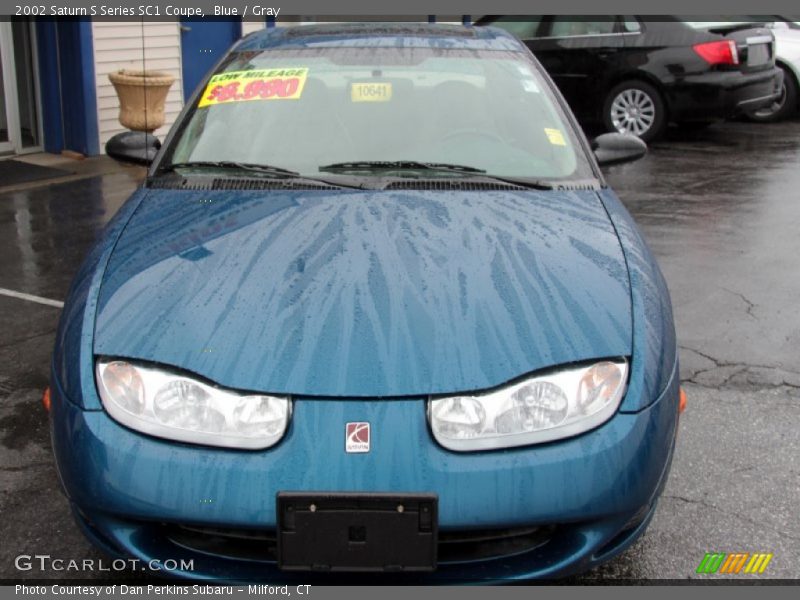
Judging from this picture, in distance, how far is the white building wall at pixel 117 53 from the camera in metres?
9.95

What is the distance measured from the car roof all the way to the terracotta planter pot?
5.35 metres

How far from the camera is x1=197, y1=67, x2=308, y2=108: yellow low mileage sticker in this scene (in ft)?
12.9

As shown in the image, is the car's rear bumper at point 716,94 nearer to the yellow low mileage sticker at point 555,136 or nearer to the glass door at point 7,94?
the glass door at point 7,94

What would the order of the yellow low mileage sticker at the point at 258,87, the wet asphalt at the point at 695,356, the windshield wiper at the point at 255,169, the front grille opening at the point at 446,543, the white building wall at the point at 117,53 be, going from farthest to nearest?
the white building wall at the point at 117,53
the yellow low mileage sticker at the point at 258,87
the windshield wiper at the point at 255,169
the wet asphalt at the point at 695,356
the front grille opening at the point at 446,543

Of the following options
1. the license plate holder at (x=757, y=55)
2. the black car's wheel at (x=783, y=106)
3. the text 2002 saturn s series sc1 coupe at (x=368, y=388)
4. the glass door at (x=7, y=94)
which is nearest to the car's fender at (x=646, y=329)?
the text 2002 saturn s series sc1 coupe at (x=368, y=388)

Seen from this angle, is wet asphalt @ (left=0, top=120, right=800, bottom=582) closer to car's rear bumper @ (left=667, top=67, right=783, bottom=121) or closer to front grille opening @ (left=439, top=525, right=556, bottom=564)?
front grille opening @ (left=439, top=525, right=556, bottom=564)

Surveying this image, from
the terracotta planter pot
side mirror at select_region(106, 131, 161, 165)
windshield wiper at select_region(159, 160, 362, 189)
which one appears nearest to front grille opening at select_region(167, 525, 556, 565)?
windshield wiper at select_region(159, 160, 362, 189)

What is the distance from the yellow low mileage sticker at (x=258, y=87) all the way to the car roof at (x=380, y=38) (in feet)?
0.78

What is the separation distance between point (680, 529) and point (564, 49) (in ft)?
29.8

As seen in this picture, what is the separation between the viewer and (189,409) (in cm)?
248

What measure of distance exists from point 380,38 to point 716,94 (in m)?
7.78

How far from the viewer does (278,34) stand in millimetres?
4457

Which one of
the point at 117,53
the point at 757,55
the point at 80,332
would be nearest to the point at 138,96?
the point at 117,53

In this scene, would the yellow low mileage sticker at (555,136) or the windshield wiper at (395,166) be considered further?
the yellow low mileage sticker at (555,136)
